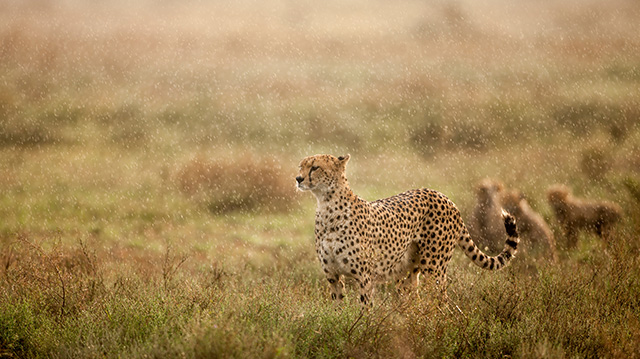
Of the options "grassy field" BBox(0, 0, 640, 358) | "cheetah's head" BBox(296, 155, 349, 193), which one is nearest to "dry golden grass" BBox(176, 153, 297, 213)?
"grassy field" BBox(0, 0, 640, 358)

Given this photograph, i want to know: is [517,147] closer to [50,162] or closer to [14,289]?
[50,162]

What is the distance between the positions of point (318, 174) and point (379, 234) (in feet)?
2.08

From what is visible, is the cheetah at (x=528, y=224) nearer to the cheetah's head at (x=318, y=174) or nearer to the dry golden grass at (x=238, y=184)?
the cheetah's head at (x=318, y=174)

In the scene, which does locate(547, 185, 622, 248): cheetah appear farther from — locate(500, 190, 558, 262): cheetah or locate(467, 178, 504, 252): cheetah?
locate(467, 178, 504, 252): cheetah

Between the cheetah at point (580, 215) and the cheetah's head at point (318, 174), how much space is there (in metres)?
4.38

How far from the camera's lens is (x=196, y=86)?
706 inches

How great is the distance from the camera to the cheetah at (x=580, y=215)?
845 cm

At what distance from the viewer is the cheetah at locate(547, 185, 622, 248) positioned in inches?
333

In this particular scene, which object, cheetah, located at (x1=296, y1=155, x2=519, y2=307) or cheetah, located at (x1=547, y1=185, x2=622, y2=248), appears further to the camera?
cheetah, located at (x1=547, y1=185, x2=622, y2=248)

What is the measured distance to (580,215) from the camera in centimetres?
855

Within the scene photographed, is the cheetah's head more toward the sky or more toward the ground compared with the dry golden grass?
more toward the sky

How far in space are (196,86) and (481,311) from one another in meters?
14.1

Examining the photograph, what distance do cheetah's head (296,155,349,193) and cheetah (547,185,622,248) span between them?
4.38m

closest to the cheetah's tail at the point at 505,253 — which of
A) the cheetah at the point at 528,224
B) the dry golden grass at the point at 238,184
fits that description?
the cheetah at the point at 528,224
